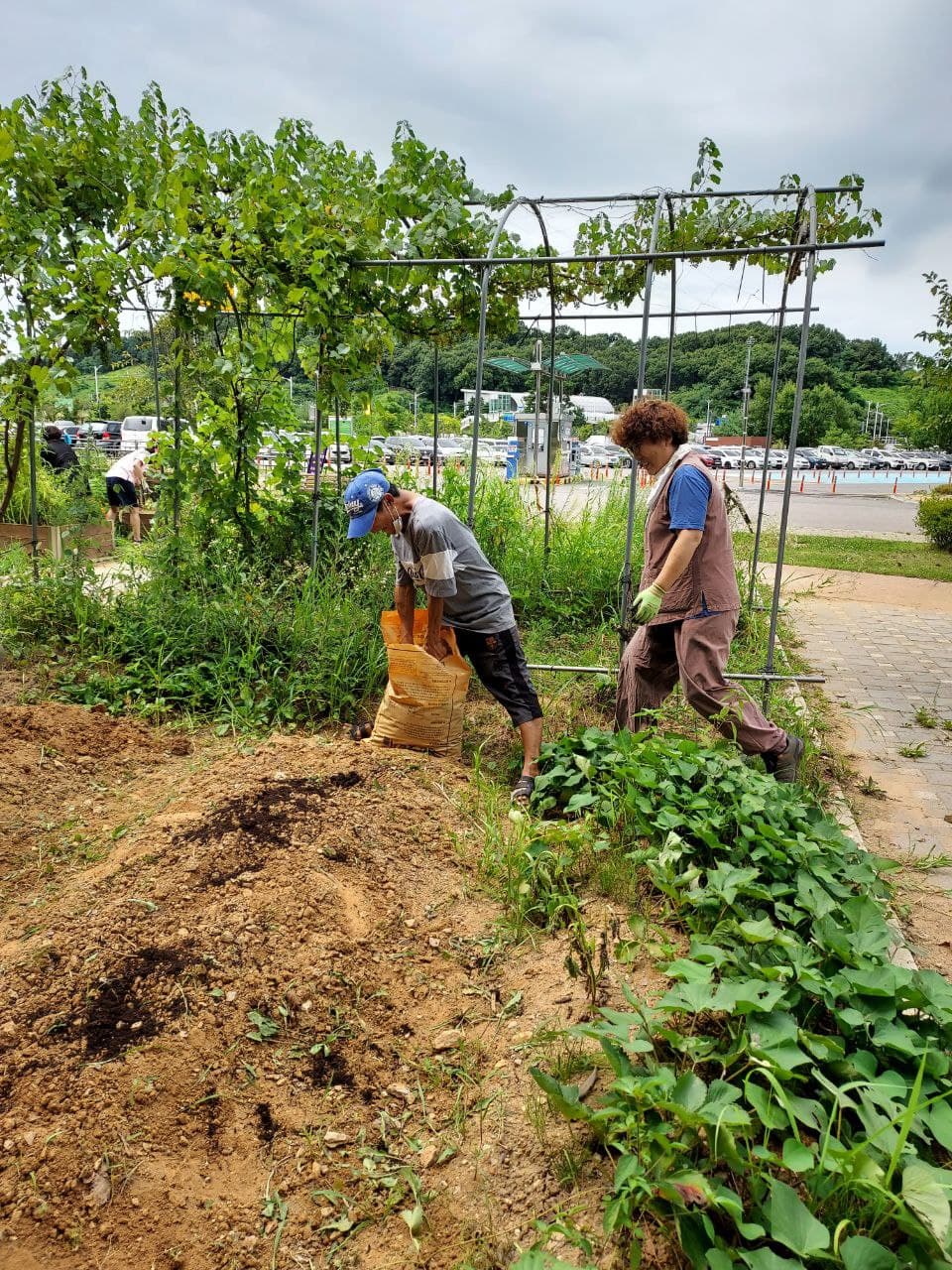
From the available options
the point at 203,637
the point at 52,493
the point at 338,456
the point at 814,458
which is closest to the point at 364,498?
the point at 203,637

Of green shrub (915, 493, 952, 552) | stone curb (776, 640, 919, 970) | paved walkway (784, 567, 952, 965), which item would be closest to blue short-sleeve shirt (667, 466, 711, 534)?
stone curb (776, 640, 919, 970)

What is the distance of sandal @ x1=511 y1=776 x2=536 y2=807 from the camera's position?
3629mm

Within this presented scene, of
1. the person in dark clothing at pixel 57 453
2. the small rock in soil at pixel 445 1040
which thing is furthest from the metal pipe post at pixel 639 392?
the person in dark clothing at pixel 57 453

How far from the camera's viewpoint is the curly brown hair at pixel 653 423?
134 inches

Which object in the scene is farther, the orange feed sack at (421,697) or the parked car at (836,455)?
the parked car at (836,455)

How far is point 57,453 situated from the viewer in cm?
1026

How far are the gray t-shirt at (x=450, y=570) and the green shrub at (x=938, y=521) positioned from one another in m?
11.7

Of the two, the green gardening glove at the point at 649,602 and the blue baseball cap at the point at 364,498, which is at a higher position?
the blue baseball cap at the point at 364,498

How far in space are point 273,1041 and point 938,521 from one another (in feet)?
45.2

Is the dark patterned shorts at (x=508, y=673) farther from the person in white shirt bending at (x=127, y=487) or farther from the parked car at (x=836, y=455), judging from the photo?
the parked car at (x=836, y=455)

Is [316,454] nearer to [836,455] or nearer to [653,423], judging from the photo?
[653,423]

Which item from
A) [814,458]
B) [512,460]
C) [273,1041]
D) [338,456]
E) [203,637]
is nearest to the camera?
[273,1041]

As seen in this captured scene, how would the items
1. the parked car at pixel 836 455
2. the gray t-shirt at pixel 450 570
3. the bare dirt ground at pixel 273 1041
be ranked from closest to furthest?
the bare dirt ground at pixel 273 1041 < the gray t-shirt at pixel 450 570 < the parked car at pixel 836 455

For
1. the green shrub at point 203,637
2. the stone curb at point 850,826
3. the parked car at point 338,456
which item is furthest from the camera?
the parked car at point 338,456
